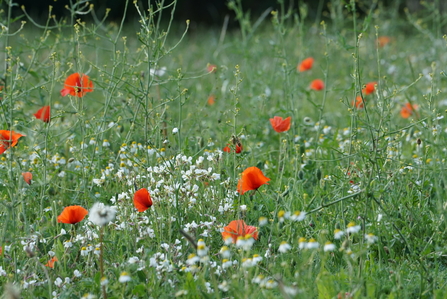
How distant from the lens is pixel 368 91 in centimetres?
371

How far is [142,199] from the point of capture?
76.7 inches

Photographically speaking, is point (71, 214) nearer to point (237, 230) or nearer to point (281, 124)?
point (237, 230)

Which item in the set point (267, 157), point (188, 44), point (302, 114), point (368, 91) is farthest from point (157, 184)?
point (188, 44)

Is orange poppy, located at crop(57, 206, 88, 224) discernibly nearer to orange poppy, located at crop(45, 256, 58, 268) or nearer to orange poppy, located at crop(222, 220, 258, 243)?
orange poppy, located at crop(45, 256, 58, 268)

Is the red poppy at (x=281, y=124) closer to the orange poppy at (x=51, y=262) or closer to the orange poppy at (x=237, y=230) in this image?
the orange poppy at (x=237, y=230)

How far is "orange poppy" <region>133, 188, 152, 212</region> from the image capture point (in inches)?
76.4

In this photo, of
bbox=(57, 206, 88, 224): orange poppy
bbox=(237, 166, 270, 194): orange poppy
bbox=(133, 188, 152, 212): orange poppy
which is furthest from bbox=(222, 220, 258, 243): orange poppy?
bbox=(57, 206, 88, 224): orange poppy

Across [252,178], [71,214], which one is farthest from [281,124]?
[71,214]

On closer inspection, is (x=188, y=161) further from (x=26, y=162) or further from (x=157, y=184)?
(x=26, y=162)

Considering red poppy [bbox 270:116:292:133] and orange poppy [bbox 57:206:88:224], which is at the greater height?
red poppy [bbox 270:116:292:133]

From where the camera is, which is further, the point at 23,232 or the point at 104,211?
the point at 23,232

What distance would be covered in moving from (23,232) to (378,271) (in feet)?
4.10

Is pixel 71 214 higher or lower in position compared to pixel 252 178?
lower

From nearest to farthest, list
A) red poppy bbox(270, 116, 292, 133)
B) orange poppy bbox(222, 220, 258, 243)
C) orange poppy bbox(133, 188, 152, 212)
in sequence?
orange poppy bbox(222, 220, 258, 243) → orange poppy bbox(133, 188, 152, 212) → red poppy bbox(270, 116, 292, 133)
